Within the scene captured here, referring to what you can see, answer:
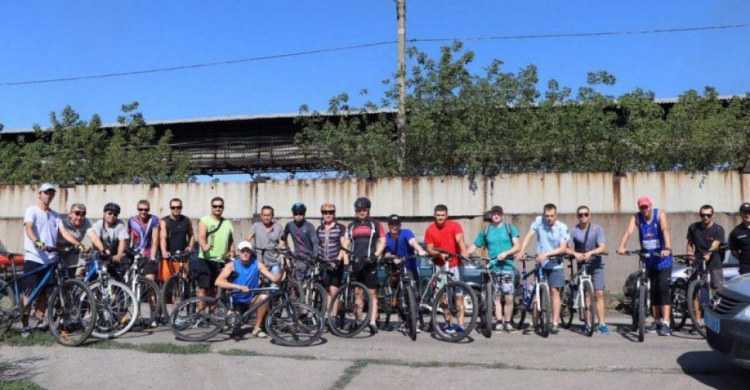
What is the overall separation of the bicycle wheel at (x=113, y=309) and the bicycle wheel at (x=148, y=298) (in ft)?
1.46

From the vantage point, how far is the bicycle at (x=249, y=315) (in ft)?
27.4

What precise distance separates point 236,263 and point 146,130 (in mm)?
13194

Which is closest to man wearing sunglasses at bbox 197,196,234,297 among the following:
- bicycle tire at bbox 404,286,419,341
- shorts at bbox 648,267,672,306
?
bicycle tire at bbox 404,286,419,341

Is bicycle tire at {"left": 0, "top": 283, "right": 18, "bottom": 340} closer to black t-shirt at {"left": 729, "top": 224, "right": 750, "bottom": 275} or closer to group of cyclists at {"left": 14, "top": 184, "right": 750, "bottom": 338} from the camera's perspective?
group of cyclists at {"left": 14, "top": 184, "right": 750, "bottom": 338}

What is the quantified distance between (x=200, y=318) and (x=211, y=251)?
1353 mm

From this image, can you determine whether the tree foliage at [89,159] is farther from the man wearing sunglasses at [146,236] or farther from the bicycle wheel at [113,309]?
the bicycle wheel at [113,309]

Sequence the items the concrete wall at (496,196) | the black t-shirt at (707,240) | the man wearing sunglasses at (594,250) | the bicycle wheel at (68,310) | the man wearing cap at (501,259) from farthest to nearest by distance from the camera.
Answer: the concrete wall at (496,196)
the man wearing cap at (501,259)
the man wearing sunglasses at (594,250)
the black t-shirt at (707,240)
the bicycle wheel at (68,310)

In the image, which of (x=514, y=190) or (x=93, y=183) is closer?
(x=514, y=190)

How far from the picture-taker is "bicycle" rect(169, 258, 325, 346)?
8352 mm

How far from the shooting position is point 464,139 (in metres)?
16.1

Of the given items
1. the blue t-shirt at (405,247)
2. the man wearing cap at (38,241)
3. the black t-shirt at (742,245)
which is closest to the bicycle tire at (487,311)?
the blue t-shirt at (405,247)

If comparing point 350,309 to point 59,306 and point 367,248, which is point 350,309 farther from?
point 59,306

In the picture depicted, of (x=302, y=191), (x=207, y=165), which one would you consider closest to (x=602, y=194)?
(x=302, y=191)

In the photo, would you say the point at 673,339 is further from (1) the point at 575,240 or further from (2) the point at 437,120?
(2) the point at 437,120
